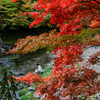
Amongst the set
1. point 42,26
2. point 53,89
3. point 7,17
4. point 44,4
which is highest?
point 44,4

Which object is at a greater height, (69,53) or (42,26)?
(69,53)

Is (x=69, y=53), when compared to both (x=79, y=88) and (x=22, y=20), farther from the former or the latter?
(x=22, y=20)

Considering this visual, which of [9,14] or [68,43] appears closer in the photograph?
[68,43]

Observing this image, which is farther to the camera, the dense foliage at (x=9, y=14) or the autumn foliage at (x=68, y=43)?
the dense foliage at (x=9, y=14)

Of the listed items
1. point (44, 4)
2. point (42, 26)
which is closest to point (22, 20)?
point (42, 26)

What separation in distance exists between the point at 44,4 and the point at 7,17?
1522 centimetres

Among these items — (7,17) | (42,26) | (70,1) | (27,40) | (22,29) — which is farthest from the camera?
(42,26)

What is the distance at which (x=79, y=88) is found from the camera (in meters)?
2.68

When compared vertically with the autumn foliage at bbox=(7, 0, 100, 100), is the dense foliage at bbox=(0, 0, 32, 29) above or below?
below

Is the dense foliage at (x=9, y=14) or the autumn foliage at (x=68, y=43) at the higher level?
the autumn foliage at (x=68, y=43)

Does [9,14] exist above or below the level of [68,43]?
below

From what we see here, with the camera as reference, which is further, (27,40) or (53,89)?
(53,89)

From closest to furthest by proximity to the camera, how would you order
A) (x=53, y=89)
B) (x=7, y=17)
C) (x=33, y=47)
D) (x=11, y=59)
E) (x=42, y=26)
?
1. (x=33, y=47)
2. (x=53, y=89)
3. (x=11, y=59)
4. (x=7, y=17)
5. (x=42, y=26)

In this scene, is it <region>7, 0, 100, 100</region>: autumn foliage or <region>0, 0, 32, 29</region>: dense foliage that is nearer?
<region>7, 0, 100, 100</region>: autumn foliage
